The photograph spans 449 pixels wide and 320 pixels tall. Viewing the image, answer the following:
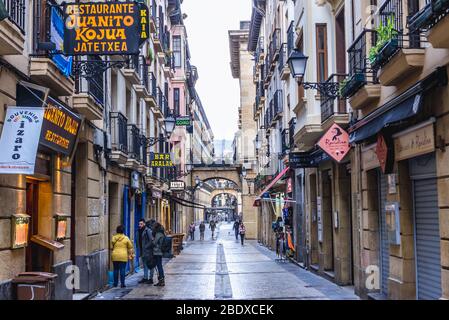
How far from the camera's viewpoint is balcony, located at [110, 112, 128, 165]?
55.8 feet

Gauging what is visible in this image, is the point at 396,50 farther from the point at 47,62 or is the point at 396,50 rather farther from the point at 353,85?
the point at 47,62

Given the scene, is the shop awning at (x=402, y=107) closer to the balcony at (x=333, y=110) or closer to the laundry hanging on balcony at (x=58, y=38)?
the balcony at (x=333, y=110)

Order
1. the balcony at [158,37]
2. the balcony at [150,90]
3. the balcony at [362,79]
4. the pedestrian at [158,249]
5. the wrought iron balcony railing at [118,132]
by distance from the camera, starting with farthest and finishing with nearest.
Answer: the balcony at [158,37], the balcony at [150,90], the wrought iron balcony railing at [118,132], the pedestrian at [158,249], the balcony at [362,79]

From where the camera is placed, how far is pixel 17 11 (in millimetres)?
9016

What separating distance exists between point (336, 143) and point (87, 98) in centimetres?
540

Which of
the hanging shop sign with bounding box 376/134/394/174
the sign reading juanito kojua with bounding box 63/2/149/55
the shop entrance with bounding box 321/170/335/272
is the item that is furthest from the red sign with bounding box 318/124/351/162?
the sign reading juanito kojua with bounding box 63/2/149/55

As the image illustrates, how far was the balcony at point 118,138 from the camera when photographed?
17.0m

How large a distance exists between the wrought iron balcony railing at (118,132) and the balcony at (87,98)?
2.27 meters

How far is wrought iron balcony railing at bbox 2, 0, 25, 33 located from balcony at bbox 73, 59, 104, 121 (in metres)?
3.51

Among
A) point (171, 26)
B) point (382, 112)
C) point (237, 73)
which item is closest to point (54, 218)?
point (382, 112)

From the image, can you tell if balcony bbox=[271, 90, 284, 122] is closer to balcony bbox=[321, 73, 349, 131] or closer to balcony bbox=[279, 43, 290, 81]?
balcony bbox=[279, 43, 290, 81]

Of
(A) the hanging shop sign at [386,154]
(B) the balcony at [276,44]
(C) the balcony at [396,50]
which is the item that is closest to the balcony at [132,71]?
(B) the balcony at [276,44]
